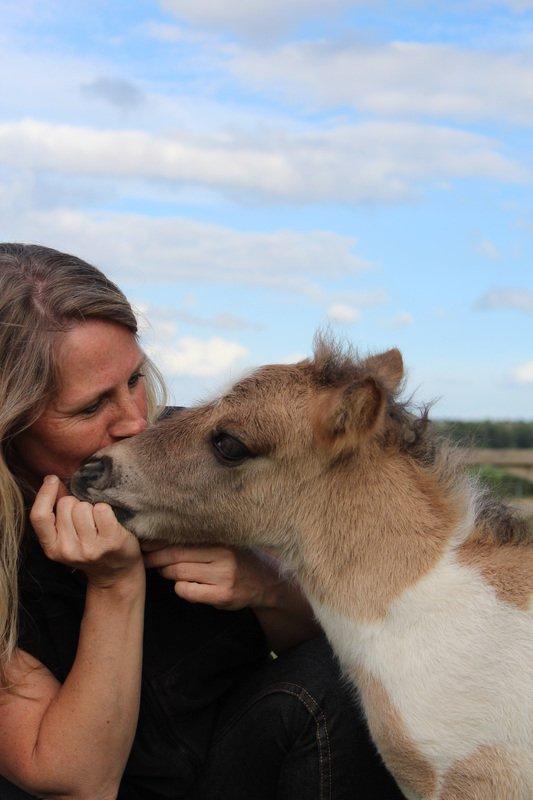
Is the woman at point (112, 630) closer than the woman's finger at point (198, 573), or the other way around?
the woman at point (112, 630)

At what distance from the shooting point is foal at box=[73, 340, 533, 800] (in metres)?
2.70

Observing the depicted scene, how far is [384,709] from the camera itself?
2.77 metres

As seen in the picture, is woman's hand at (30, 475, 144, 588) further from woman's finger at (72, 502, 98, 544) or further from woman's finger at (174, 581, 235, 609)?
woman's finger at (174, 581, 235, 609)

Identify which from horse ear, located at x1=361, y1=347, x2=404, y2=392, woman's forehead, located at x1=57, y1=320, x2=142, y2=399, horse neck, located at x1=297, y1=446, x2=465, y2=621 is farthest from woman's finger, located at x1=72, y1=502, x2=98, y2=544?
horse ear, located at x1=361, y1=347, x2=404, y2=392

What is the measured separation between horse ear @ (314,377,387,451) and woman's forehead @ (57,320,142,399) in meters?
0.74

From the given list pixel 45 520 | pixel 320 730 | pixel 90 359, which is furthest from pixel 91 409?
pixel 320 730

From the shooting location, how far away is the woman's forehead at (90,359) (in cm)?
312

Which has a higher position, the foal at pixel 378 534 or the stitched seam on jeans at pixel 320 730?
the foal at pixel 378 534

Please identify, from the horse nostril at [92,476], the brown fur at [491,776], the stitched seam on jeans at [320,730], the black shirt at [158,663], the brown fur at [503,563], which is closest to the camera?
the brown fur at [491,776]

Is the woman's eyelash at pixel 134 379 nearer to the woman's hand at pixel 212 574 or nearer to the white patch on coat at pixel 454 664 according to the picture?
the woman's hand at pixel 212 574

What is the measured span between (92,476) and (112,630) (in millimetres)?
506

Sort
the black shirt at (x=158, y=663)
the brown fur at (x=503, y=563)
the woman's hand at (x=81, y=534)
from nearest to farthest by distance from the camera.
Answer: the brown fur at (x=503, y=563) → the woman's hand at (x=81, y=534) → the black shirt at (x=158, y=663)

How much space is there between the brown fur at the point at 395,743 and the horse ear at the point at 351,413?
732 mm

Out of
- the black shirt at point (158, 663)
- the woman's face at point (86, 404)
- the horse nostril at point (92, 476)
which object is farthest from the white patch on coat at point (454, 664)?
the woman's face at point (86, 404)
